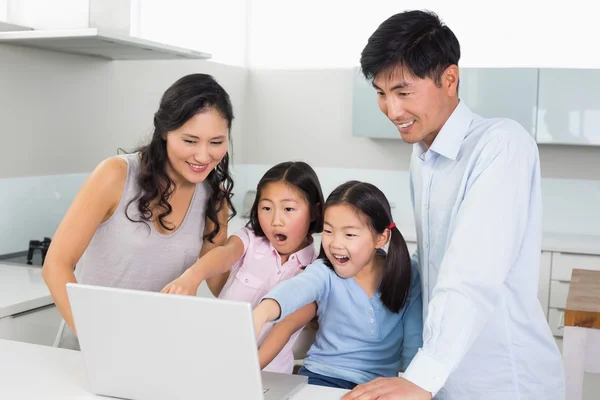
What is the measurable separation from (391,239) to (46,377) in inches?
33.4

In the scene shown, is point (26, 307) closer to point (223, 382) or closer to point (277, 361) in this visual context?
point (277, 361)

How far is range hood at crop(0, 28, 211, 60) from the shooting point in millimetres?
2518

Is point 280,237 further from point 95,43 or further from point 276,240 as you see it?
point 95,43

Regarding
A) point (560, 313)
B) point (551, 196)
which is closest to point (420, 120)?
point (560, 313)

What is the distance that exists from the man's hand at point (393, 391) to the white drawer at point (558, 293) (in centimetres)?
282

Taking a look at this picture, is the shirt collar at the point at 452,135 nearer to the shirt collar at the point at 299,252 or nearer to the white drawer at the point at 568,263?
the shirt collar at the point at 299,252

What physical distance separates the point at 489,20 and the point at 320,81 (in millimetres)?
1109

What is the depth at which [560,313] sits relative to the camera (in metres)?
3.85

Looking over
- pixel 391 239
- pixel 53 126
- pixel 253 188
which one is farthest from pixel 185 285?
pixel 253 188

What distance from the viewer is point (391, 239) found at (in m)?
1.80

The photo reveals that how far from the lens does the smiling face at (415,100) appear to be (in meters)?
1.44

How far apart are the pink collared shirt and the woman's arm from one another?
400 millimetres

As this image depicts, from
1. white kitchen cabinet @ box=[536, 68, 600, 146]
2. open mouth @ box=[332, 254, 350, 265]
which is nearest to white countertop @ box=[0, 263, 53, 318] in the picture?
open mouth @ box=[332, 254, 350, 265]

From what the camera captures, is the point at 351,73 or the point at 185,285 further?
the point at 351,73
